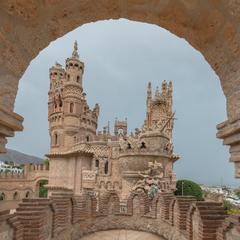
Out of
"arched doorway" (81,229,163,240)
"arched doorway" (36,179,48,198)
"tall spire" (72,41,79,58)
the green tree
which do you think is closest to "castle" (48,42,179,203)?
"tall spire" (72,41,79,58)

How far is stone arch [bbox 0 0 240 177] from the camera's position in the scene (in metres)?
2.82

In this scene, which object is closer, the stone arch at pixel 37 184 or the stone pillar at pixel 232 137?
the stone pillar at pixel 232 137

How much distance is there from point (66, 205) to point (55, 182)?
82.9ft

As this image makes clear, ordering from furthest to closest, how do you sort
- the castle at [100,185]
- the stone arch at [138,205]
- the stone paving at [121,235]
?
the stone arch at [138,205]
the stone paving at [121,235]
the castle at [100,185]

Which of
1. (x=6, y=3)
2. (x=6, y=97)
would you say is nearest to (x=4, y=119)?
(x=6, y=97)

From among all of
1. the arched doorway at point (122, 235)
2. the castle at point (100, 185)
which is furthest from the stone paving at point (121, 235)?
the castle at point (100, 185)

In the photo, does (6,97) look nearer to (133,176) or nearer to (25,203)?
(25,203)

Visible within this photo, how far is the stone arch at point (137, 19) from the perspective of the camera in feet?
9.26

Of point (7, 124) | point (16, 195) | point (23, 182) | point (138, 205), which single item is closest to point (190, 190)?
point (138, 205)

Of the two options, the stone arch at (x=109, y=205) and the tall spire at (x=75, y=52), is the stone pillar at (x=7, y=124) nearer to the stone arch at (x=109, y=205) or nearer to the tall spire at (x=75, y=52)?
the stone arch at (x=109, y=205)

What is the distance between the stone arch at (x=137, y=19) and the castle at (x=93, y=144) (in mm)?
16572

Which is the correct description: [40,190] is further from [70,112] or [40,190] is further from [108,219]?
[108,219]

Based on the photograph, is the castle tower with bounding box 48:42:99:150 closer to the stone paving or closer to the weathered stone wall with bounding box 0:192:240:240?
the weathered stone wall with bounding box 0:192:240:240

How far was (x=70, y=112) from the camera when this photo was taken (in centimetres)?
3556
